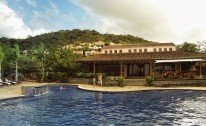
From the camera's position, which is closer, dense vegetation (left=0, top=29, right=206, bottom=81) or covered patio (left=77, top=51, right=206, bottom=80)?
covered patio (left=77, top=51, right=206, bottom=80)

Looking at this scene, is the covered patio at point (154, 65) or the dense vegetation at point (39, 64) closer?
the covered patio at point (154, 65)

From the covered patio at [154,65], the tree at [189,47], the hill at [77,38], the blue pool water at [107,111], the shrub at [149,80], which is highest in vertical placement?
the hill at [77,38]

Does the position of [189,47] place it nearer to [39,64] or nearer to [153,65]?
[153,65]

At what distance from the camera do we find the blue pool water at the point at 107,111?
777 inches

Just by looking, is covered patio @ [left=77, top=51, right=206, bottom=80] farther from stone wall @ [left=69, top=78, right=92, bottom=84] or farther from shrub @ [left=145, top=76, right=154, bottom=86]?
stone wall @ [left=69, top=78, right=92, bottom=84]

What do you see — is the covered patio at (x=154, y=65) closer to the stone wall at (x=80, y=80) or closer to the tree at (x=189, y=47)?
the stone wall at (x=80, y=80)

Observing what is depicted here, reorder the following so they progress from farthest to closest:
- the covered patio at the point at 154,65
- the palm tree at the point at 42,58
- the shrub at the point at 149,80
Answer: the palm tree at the point at 42,58 < the covered patio at the point at 154,65 < the shrub at the point at 149,80

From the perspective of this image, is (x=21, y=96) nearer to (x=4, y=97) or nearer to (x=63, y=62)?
(x=4, y=97)

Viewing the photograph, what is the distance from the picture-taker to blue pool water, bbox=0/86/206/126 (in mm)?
19734

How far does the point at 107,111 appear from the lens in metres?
23.8

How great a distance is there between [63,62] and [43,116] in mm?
30653

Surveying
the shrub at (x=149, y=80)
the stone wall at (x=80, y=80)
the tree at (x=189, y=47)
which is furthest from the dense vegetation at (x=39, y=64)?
the tree at (x=189, y=47)

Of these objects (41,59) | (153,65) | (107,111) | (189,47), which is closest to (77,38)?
(189,47)

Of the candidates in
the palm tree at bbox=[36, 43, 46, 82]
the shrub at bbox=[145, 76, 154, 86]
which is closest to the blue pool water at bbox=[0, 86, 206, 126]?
the shrub at bbox=[145, 76, 154, 86]
